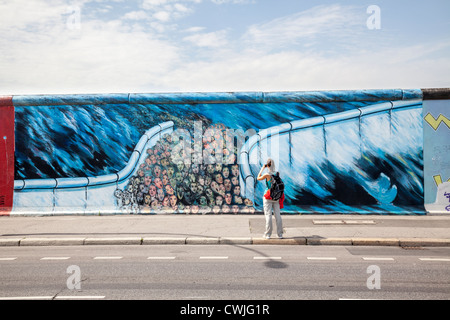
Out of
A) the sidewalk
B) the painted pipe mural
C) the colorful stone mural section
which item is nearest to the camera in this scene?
the sidewalk

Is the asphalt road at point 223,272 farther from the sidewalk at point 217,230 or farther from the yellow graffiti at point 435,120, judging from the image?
the yellow graffiti at point 435,120

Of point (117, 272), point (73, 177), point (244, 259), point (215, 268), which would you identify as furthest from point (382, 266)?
point (73, 177)

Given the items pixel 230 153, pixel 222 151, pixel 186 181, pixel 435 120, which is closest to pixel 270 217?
pixel 230 153

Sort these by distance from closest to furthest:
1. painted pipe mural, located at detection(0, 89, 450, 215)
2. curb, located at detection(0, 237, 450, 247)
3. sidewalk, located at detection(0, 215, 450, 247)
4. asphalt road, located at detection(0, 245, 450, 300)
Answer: asphalt road, located at detection(0, 245, 450, 300) < curb, located at detection(0, 237, 450, 247) < sidewalk, located at detection(0, 215, 450, 247) < painted pipe mural, located at detection(0, 89, 450, 215)

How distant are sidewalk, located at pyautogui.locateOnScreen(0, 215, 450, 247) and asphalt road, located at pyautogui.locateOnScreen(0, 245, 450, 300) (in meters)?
0.31

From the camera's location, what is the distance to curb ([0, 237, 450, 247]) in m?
8.77

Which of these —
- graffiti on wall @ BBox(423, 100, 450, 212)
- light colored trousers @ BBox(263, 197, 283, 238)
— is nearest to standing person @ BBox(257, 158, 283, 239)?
light colored trousers @ BBox(263, 197, 283, 238)

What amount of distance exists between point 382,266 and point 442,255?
5.72 feet

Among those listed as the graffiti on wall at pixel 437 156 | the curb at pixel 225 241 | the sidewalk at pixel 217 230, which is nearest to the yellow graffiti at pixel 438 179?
the graffiti on wall at pixel 437 156

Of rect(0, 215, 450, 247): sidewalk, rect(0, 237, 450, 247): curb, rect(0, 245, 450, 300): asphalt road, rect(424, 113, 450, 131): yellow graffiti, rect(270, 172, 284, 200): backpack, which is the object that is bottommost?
rect(0, 245, 450, 300): asphalt road

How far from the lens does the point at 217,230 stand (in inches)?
393

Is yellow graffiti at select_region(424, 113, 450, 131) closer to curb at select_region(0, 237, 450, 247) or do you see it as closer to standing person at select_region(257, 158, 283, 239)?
curb at select_region(0, 237, 450, 247)

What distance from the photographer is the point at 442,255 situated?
25.7 ft

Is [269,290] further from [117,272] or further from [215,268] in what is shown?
[117,272]
